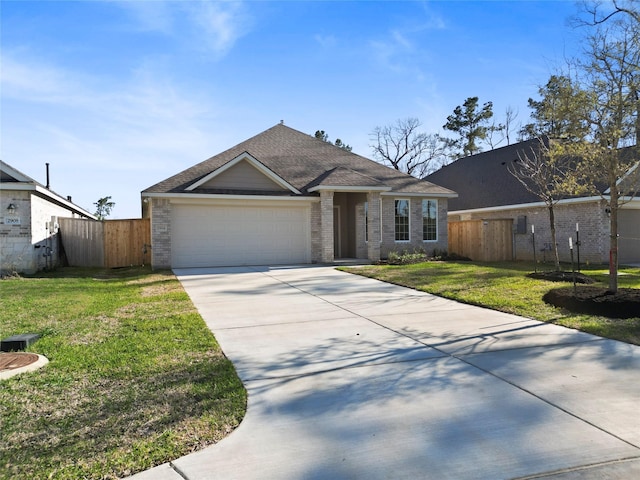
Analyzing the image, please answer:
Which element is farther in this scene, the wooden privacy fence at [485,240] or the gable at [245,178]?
the wooden privacy fence at [485,240]

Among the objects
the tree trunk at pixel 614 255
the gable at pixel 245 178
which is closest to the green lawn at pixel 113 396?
the tree trunk at pixel 614 255

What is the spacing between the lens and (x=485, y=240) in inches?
764

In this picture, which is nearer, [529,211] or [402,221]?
[402,221]

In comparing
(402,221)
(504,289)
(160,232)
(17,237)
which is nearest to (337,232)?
(402,221)

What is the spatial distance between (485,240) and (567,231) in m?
3.28

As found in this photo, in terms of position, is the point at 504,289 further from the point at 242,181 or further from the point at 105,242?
the point at 105,242

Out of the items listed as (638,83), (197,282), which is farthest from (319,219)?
(638,83)

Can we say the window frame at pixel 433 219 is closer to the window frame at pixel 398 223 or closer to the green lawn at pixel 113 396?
the window frame at pixel 398 223

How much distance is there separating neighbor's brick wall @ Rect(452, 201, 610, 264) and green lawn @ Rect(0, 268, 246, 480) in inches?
641

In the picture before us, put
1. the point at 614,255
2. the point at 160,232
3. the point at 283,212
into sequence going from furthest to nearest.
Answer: the point at 283,212, the point at 160,232, the point at 614,255

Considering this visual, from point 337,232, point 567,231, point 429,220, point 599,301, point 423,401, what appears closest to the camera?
point 423,401

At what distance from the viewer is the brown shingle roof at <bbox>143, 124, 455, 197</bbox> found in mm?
17594

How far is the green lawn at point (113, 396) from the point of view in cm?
300

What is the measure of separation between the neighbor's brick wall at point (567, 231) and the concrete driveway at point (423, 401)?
12.6 metres
